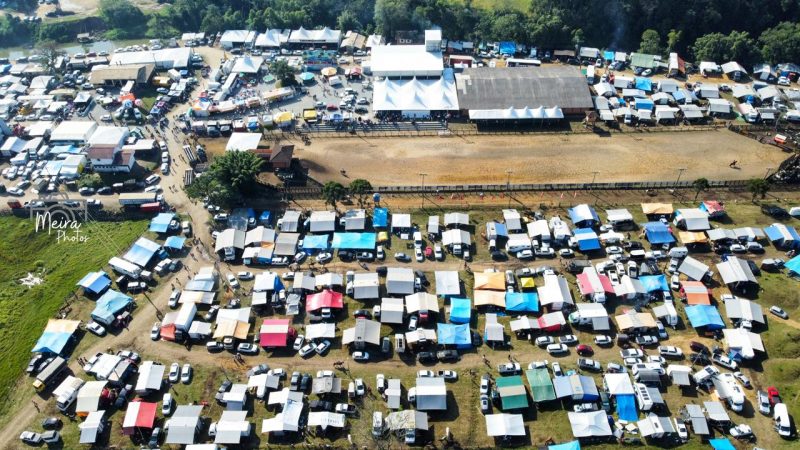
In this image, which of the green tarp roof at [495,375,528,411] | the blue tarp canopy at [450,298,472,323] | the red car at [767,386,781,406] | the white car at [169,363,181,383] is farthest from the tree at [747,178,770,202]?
the white car at [169,363,181,383]

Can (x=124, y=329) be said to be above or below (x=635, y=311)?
below

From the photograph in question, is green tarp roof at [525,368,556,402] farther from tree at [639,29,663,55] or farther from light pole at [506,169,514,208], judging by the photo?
tree at [639,29,663,55]

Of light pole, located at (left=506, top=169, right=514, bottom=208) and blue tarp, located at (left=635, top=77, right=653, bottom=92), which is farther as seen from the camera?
blue tarp, located at (left=635, top=77, right=653, bottom=92)

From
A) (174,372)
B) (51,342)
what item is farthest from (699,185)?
(51,342)

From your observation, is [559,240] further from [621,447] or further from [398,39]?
[398,39]

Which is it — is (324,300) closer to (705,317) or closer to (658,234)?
(705,317)

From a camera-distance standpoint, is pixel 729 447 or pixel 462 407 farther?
pixel 462 407

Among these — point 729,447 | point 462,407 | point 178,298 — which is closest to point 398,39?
point 178,298
